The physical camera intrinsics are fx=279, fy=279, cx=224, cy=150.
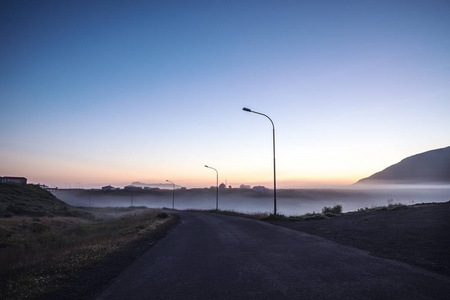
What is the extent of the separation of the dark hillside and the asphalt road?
135 ft

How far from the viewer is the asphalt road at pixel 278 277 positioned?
5.42m

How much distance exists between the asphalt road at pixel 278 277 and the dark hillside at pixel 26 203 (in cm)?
4114

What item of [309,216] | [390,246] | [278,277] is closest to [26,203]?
[309,216]

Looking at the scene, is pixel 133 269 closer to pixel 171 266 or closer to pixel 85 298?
pixel 171 266

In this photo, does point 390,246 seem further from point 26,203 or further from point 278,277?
point 26,203

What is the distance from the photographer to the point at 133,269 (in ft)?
26.9

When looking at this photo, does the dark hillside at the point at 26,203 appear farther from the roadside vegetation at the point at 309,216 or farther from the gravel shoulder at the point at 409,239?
the gravel shoulder at the point at 409,239

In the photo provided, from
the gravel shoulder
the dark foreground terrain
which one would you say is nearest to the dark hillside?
the dark foreground terrain

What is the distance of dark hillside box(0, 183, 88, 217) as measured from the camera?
42719 mm

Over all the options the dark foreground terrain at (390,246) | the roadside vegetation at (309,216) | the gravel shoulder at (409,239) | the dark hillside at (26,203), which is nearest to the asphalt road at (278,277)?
the dark foreground terrain at (390,246)

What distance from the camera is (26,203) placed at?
5056 cm

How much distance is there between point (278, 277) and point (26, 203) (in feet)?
190

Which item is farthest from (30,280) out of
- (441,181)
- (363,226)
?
(441,181)

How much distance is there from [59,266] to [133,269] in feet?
8.07
